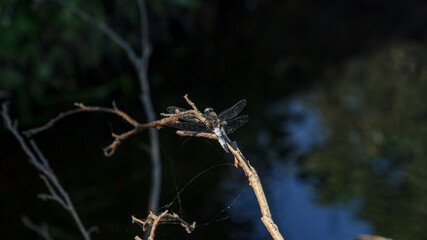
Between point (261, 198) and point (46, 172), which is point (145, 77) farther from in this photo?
point (261, 198)

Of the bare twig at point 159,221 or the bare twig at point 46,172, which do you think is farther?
the bare twig at point 46,172

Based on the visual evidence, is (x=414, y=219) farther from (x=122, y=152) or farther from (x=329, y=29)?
(x=329, y=29)

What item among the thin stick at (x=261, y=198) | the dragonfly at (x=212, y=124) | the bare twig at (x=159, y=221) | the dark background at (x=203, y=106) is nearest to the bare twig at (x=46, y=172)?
the dragonfly at (x=212, y=124)

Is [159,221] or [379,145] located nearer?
[159,221]

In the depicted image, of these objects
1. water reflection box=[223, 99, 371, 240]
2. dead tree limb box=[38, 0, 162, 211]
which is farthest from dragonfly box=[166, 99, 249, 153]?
water reflection box=[223, 99, 371, 240]

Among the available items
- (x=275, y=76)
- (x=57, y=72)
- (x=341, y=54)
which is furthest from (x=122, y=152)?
(x=341, y=54)

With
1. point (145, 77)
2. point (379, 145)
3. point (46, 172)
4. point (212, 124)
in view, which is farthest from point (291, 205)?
point (212, 124)

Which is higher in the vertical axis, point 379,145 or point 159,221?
point 379,145

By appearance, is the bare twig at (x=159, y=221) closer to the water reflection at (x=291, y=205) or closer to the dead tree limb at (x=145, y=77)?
the dead tree limb at (x=145, y=77)
